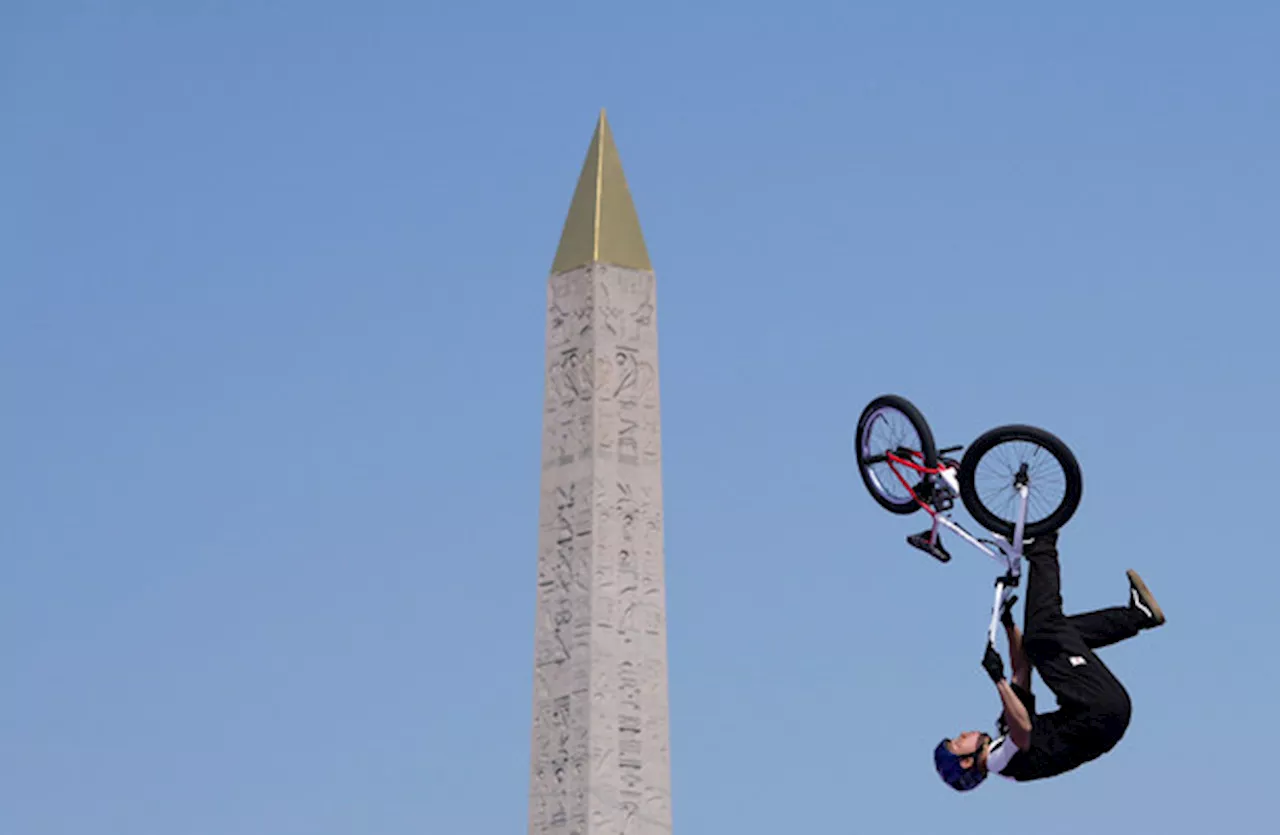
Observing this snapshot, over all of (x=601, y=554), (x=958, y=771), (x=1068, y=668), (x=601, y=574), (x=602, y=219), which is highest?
(x=602, y=219)

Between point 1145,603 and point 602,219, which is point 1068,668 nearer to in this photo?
point 1145,603

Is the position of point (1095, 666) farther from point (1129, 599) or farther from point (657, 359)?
point (657, 359)

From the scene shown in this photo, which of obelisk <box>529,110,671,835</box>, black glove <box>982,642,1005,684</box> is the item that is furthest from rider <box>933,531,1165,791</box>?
obelisk <box>529,110,671,835</box>

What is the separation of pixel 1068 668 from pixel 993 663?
2.62 ft

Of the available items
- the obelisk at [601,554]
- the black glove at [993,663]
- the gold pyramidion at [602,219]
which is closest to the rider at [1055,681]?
the black glove at [993,663]

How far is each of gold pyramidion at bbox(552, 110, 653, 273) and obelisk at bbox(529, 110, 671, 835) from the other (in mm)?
21

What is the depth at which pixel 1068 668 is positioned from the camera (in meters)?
32.7

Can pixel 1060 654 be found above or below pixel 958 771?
above

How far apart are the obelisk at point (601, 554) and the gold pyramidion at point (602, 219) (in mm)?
21

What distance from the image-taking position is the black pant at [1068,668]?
3259 cm

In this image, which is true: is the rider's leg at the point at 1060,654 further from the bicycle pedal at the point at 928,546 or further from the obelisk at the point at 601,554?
the obelisk at the point at 601,554

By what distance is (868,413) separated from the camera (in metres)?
34.4

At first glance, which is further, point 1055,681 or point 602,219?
point 602,219

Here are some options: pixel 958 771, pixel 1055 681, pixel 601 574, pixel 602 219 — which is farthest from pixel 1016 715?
pixel 602 219
